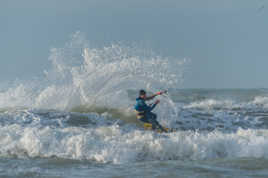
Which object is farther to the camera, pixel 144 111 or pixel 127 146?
pixel 144 111

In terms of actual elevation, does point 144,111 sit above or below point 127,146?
above

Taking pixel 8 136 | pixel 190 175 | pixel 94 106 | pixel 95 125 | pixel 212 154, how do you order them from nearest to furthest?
pixel 190 175
pixel 212 154
pixel 8 136
pixel 95 125
pixel 94 106

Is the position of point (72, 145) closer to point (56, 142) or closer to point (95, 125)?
point (56, 142)

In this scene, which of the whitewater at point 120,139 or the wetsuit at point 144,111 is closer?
the whitewater at point 120,139

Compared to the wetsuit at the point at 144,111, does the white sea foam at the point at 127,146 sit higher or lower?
lower

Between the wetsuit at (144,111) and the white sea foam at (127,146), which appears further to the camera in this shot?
the wetsuit at (144,111)

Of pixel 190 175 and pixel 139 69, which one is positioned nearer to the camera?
pixel 190 175

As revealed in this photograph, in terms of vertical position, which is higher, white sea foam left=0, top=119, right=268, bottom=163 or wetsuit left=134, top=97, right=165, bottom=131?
wetsuit left=134, top=97, right=165, bottom=131

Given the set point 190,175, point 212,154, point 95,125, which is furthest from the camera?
point 95,125

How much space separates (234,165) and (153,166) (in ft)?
5.50

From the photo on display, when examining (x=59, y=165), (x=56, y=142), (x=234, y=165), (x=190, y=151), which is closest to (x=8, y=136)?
(x=56, y=142)

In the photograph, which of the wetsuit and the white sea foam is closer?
the white sea foam

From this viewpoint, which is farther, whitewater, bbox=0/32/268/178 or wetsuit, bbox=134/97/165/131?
wetsuit, bbox=134/97/165/131

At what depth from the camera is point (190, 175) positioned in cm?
732
